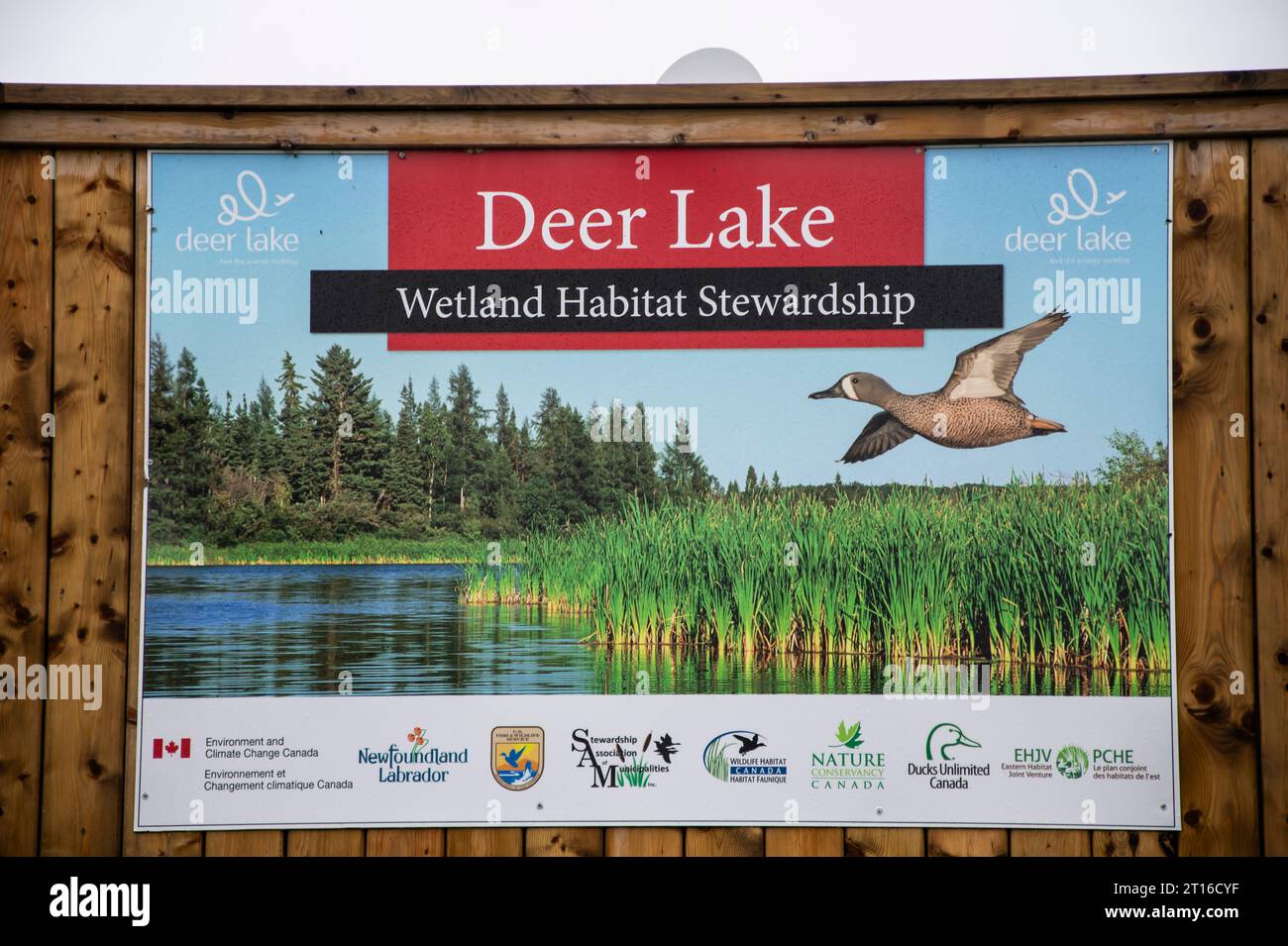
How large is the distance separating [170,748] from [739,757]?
1.79 m

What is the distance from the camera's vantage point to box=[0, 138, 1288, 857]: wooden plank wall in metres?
2.91

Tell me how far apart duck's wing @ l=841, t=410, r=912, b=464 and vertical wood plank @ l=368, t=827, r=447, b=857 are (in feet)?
5.91

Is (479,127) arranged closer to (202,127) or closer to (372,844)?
(202,127)

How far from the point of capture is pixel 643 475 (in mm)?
3037

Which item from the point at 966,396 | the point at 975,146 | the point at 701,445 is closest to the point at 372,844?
the point at 701,445

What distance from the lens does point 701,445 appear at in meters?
3.02

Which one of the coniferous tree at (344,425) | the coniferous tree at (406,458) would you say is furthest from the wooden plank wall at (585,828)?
the coniferous tree at (406,458)

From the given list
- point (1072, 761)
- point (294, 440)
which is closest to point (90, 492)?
point (294, 440)

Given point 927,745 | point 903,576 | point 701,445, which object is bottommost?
point 927,745

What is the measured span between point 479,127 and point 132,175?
114 cm

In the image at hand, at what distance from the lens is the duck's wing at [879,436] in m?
2.98

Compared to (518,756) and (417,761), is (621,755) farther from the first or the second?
(417,761)

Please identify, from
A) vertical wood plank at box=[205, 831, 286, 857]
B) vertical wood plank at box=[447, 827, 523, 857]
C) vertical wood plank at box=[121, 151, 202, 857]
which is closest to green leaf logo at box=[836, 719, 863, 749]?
vertical wood plank at box=[447, 827, 523, 857]

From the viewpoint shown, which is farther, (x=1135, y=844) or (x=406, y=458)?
(x=406, y=458)
